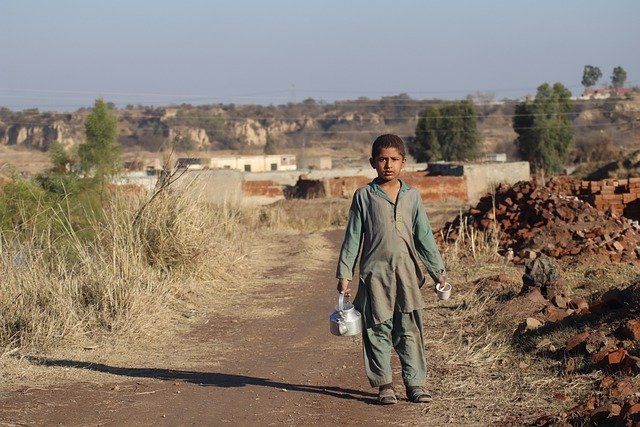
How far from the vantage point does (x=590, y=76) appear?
461 ft

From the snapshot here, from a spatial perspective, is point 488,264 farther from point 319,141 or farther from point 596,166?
point 319,141

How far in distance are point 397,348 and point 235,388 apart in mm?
1222

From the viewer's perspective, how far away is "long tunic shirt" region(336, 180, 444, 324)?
6398 mm

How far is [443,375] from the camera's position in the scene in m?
7.32

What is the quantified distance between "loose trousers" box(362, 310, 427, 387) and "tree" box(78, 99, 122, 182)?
18174 mm

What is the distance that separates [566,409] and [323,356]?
104 inches

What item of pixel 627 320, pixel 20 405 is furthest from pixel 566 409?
pixel 20 405

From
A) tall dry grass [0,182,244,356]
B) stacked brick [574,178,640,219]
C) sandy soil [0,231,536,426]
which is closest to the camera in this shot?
sandy soil [0,231,536,426]

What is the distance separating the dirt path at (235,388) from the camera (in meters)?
6.19

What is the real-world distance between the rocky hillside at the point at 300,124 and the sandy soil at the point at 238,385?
6140 cm

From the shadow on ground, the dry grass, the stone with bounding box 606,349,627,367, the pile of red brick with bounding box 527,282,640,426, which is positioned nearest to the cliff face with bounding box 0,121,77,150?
the dry grass

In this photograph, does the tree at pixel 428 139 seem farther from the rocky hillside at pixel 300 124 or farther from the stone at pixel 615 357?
the stone at pixel 615 357

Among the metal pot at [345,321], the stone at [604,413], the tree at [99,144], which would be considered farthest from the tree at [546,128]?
the stone at [604,413]

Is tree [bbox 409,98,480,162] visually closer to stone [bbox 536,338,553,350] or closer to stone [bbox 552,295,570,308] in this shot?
stone [bbox 552,295,570,308]
